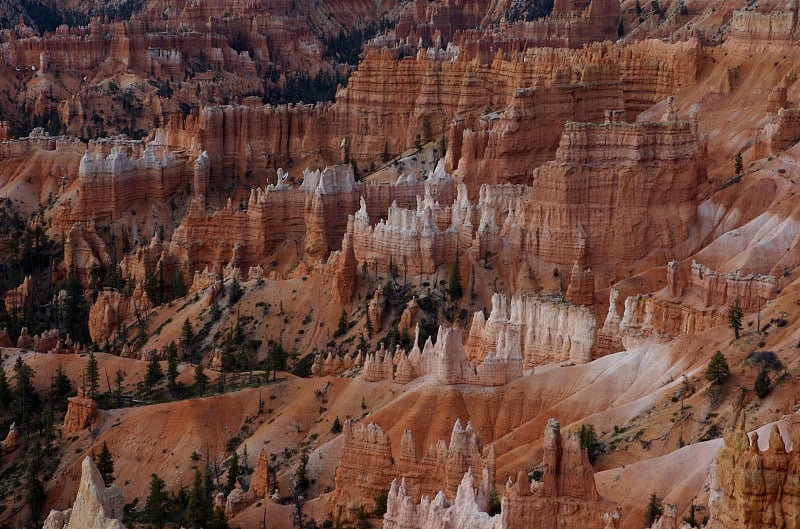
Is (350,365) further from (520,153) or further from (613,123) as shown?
(520,153)

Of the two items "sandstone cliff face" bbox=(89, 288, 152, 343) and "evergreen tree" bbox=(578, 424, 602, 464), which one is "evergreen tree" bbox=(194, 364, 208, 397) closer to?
"sandstone cliff face" bbox=(89, 288, 152, 343)

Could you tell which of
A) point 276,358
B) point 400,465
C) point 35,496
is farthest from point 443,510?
point 276,358

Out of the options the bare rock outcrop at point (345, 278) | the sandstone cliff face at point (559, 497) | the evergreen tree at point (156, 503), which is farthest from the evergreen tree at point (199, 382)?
the sandstone cliff face at point (559, 497)

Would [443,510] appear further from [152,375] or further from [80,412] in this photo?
[152,375]

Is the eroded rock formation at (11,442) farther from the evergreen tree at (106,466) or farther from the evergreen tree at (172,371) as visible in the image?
the evergreen tree at (172,371)

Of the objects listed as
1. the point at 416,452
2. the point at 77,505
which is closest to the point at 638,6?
the point at 416,452
